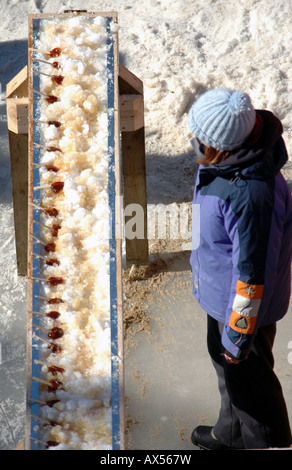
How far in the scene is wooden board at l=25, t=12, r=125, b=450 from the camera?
2291 mm

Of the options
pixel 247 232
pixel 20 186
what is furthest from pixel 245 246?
pixel 20 186

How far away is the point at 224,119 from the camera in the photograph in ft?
6.82

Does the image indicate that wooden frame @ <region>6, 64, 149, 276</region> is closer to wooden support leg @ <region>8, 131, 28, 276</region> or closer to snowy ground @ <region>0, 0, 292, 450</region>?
wooden support leg @ <region>8, 131, 28, 276</region>

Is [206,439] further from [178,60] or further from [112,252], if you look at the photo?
[178,60]

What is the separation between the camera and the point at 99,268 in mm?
2695

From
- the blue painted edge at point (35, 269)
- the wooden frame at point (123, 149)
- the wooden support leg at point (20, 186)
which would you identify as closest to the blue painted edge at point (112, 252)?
the wooden frame at point (123, 149)

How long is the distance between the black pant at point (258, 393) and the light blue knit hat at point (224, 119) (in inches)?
34.4

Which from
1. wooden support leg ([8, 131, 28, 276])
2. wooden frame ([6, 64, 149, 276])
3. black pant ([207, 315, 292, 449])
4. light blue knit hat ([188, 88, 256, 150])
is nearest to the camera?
light blue knit hat ([188, 88, 256, 150])

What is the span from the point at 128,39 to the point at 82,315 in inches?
162

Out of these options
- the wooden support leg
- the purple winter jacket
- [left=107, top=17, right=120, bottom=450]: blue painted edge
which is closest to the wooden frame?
the wooden support leg

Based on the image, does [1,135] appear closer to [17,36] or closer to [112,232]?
[17,36]

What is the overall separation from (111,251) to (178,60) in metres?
3.42
